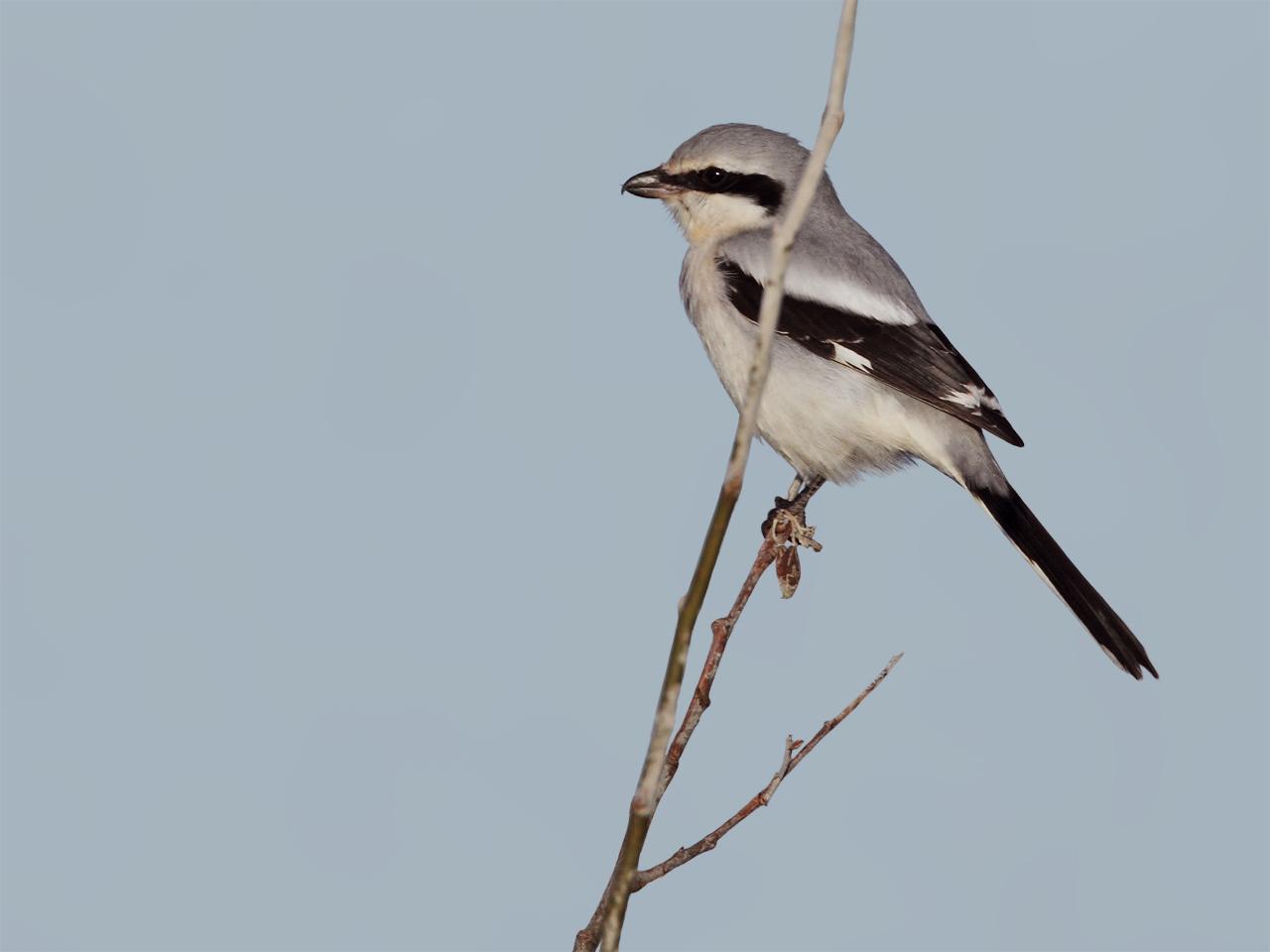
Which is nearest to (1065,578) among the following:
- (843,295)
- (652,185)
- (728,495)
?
(843,295)

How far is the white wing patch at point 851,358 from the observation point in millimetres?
3605

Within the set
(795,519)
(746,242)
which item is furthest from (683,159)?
(795,519)

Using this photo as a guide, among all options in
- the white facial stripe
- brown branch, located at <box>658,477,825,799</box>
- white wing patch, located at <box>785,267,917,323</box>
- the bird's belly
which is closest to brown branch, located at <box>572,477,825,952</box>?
brown branch, located at <box>658,477,825,799</box>

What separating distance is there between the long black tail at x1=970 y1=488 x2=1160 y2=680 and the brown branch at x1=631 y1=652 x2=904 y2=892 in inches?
47.6

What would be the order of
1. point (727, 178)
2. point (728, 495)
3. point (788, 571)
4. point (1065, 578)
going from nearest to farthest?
point (728, 495), point (788, 571), point (1065, 578), point (727, 178)

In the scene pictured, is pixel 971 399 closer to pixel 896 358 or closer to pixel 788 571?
pixel 896 358

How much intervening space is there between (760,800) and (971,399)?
72.8 inches

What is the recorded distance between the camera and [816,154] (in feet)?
4.25

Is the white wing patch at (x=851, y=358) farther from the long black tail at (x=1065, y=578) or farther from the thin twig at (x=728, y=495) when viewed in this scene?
the thin twig at (x=728, y=495)

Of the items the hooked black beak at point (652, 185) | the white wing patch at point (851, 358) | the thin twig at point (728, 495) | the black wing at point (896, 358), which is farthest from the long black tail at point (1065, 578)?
the thin twig at point (728, 495)

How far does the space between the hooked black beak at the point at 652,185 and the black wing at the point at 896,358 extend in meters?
0.58

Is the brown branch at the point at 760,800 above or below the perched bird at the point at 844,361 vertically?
below

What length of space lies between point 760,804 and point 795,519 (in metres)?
1.40

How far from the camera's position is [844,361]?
362 centimetres
